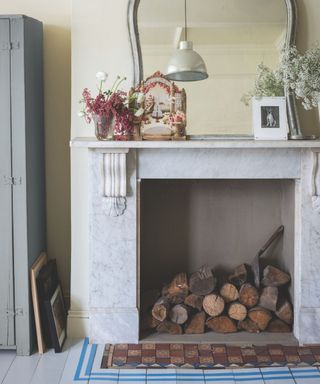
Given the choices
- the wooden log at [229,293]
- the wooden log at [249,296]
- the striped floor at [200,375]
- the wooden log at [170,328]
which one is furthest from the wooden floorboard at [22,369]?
the wooden log at [249,296]

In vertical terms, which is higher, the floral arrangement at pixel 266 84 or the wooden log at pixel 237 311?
the floral arrangement at pixel 266 84

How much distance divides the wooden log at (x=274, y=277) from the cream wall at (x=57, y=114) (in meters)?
1.31

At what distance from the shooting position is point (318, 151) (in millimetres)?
3137

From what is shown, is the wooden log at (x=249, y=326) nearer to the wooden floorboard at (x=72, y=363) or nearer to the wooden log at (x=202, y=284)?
the wooden log at (x=202, y=284)

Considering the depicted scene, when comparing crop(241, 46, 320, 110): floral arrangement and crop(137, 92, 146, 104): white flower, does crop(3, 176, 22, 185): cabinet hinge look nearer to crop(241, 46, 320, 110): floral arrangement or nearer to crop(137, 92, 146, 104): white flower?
crop(137, 92, 146, 104): white flower

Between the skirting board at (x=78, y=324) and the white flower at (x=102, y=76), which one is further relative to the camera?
the skirting board at (x=78, y=324)

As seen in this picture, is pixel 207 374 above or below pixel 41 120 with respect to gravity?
below

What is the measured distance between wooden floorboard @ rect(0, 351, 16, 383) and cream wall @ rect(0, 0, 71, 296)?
63 cm

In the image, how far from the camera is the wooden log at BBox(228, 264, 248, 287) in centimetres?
356

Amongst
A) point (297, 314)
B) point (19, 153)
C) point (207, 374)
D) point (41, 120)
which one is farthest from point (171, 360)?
point (41, 120)

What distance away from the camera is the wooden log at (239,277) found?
3.56 m

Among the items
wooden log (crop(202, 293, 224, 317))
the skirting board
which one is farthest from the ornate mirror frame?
the skirting board

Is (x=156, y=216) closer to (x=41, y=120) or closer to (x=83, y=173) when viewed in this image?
(x=83, y=173)

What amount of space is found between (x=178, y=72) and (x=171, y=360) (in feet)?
5.30
